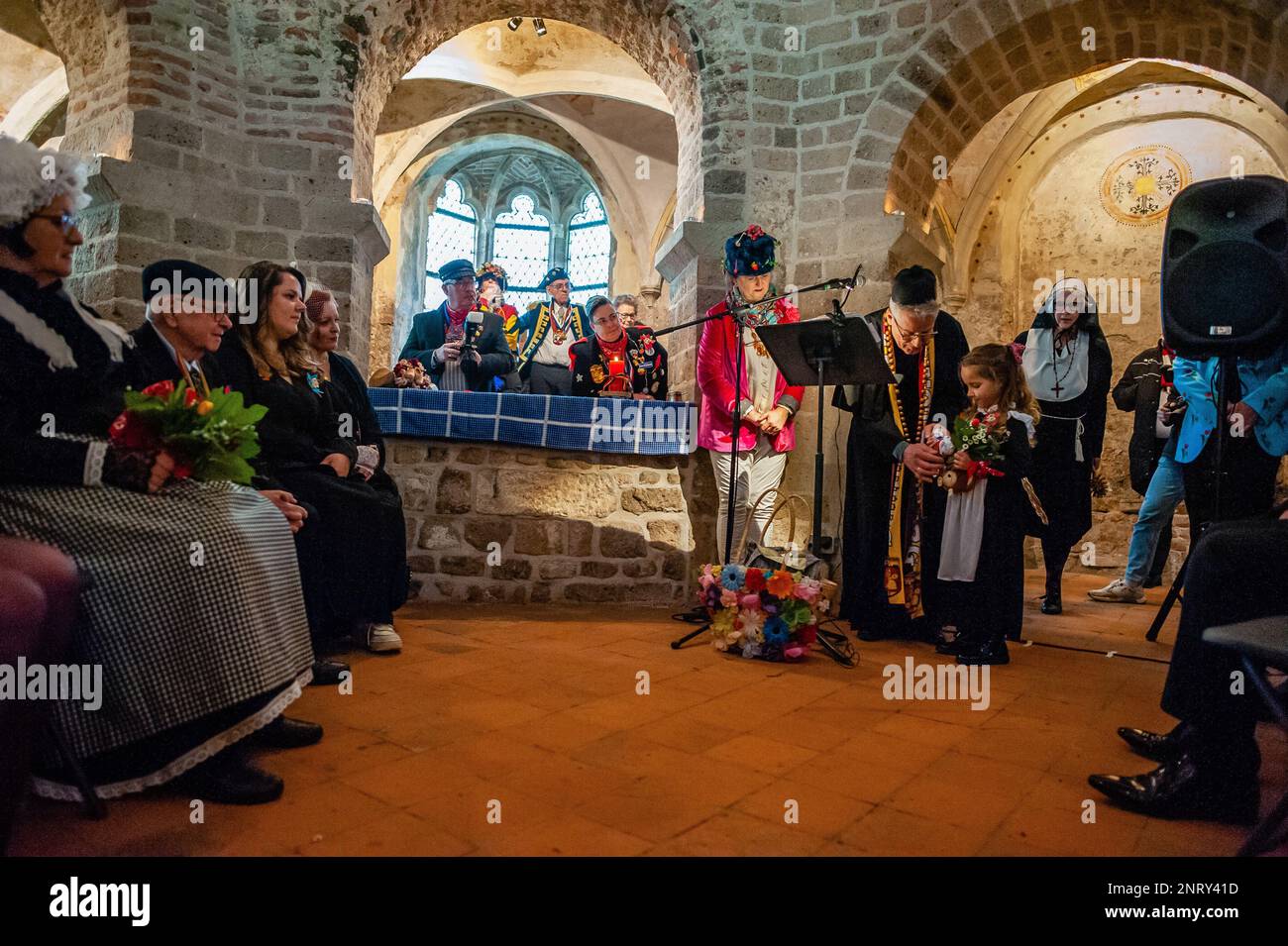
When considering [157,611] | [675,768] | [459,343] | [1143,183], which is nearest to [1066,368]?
[459,343]

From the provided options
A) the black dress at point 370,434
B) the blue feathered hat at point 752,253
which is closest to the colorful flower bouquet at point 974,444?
the blue feathered hat at point 752,253

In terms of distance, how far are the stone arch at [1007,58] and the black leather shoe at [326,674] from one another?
4.49 m

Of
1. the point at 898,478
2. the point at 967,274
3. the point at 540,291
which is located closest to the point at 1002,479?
the point at 898,478

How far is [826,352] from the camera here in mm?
3742

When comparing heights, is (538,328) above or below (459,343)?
above

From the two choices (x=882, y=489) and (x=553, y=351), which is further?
(x=553, y=351)

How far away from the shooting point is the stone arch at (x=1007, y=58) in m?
4.97

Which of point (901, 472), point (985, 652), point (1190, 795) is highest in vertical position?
point (901, 472)

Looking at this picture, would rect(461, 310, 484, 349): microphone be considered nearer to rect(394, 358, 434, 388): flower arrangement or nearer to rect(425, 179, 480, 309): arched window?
rect(394, 358, 434, 388): flower arrangement

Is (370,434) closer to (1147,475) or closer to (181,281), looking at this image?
(181,281)

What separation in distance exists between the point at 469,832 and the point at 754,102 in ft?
17.4

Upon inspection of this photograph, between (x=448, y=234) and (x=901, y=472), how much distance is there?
1372cm

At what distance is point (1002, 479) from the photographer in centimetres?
379

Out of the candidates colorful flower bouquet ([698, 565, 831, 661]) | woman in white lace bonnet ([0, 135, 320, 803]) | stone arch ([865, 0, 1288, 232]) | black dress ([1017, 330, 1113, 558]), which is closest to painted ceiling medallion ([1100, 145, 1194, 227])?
stone arch ([865, 0, 1288, 232])
